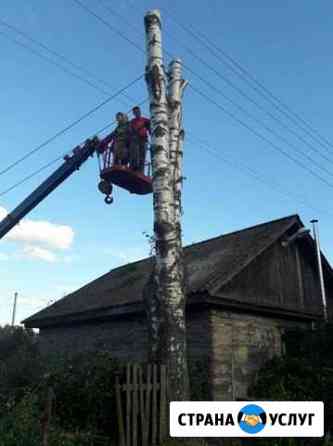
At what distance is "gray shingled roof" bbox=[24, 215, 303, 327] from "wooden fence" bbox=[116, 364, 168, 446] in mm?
4423

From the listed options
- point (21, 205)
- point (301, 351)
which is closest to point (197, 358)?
point (301, 351)

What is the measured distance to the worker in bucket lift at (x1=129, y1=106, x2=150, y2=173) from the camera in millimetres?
11938

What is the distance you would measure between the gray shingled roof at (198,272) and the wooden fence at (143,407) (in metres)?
4.42

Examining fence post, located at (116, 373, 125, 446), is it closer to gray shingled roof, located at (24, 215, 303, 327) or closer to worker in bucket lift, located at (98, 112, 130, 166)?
gray shingled roof, located at (24, 215, 303, 327)

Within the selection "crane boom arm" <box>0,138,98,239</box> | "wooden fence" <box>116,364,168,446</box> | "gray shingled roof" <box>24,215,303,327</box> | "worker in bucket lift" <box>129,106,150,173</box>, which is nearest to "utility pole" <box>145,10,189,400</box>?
"wooden fence" <box>116,364,168,446</box>

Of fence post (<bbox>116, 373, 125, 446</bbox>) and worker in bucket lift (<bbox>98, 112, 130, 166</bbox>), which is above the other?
worker in bucket lift (<bbox>98, 112, 130, 166</bbox>)

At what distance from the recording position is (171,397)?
23.7 ft

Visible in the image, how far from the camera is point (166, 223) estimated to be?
8422mm

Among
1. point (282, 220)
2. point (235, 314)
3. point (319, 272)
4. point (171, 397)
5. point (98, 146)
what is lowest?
point (171, 397)

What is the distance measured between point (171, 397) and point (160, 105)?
18.7 feet

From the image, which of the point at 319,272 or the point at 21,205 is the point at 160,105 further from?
the point at 319,272

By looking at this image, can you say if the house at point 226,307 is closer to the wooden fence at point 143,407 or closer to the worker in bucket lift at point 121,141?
the worker in bucket lift at point 121,141

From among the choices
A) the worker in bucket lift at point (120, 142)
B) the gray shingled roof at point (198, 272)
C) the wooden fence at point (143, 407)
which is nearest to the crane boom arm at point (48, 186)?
the worker in bucket lift at point (120, 142)
